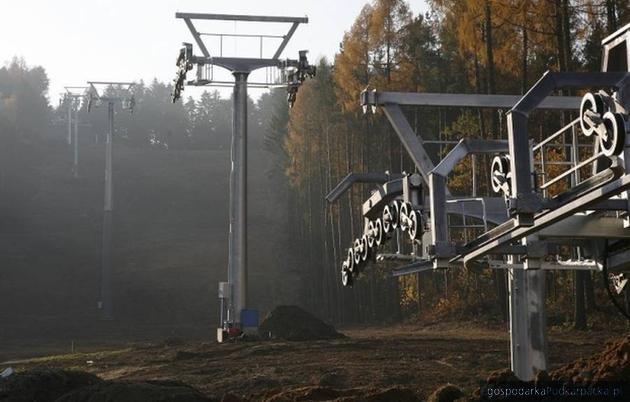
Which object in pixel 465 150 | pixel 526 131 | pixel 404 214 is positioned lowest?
pixel 404 214

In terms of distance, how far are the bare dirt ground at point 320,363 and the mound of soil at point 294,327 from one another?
84.1 inches

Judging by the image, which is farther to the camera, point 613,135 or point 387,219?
point 387,219

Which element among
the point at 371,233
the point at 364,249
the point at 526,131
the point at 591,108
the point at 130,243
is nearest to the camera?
the point at 591,108

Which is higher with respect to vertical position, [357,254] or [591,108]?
[591,108]

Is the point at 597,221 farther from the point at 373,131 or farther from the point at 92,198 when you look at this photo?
the point at 92,198

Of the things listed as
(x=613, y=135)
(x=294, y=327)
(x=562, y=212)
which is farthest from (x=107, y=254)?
(x=613, y=135)

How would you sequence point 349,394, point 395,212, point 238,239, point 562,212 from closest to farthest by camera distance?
point 562,212, point 395,212, point 349,394, point 238,239

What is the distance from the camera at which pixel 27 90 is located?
132m

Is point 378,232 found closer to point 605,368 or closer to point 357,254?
point 357,254

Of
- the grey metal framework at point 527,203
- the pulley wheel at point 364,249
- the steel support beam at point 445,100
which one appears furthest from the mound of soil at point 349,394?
the steel support beam at point 445,100

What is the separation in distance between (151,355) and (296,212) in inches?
1729

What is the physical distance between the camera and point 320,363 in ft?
69.2

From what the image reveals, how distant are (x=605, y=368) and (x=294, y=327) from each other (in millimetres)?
22418

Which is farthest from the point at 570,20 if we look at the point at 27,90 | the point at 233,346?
the point at 27,90
